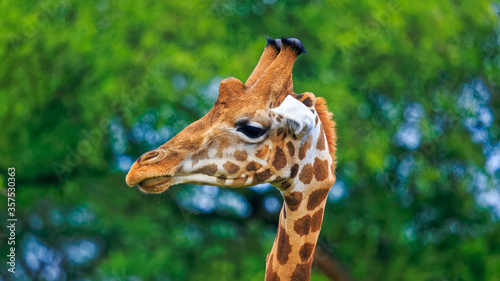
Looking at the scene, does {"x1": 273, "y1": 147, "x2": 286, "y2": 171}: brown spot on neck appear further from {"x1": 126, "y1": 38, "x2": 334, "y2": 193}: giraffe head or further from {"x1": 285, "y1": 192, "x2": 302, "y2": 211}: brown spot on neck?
{"x1": 285, "y1": 192, "x2": 302, "y2": 211}: brown spot on neck

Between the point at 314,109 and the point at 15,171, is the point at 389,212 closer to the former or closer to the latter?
the point at 15,171

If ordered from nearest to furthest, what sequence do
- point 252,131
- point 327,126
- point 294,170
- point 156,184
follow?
point 156,184 → point 252,131 → point 294,170 → point 327,126

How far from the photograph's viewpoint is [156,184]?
12.3 feet

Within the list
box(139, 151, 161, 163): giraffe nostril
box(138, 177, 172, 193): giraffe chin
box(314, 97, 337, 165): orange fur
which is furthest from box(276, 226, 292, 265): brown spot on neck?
box(139, 151, 161, 163): giraffe nostril

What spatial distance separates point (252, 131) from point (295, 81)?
8.84m

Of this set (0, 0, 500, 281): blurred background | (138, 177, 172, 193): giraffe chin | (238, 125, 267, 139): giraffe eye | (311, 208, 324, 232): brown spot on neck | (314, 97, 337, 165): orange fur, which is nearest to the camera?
(138, 177, 172, 193): giraffe chin

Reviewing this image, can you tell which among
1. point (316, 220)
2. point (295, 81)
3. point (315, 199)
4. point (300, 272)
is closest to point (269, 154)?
point (315, 199)

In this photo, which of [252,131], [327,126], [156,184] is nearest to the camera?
[156,184]

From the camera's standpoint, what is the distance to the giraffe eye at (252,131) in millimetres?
3908

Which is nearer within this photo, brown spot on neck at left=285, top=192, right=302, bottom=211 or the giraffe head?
the giraffe head

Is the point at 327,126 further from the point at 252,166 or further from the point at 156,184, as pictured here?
the point at 156,184

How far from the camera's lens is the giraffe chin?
375 cm

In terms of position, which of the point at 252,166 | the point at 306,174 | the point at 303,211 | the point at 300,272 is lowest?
the point at 300,272

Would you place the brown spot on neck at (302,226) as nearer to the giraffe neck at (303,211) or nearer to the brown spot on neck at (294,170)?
the giraffe neck at (303,211)
